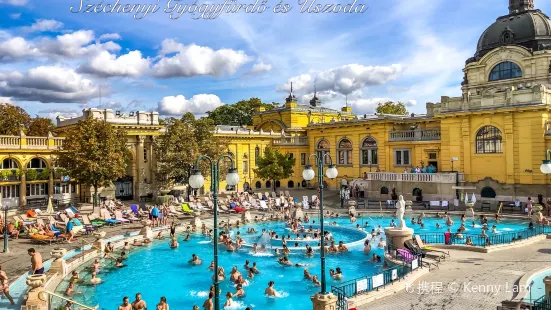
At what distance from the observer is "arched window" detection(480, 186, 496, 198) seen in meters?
33.5

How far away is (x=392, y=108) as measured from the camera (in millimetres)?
68312

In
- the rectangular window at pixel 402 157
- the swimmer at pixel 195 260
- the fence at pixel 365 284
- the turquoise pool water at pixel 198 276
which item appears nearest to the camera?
the fence at pixel 365 284

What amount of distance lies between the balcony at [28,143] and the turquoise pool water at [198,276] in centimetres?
1709

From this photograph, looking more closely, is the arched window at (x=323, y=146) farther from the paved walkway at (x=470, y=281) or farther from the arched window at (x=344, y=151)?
the paved walkway at (x=470, y=281)

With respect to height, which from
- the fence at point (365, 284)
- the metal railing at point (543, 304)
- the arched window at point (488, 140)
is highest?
the arched window at point (488, 140)

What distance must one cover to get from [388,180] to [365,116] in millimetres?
10533

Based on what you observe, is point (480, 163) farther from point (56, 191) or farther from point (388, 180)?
point (56, 191)

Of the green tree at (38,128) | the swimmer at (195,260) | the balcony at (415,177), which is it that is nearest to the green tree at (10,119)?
the green tree at (38,128)

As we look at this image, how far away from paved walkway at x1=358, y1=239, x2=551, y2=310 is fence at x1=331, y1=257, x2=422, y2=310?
552 millimetres

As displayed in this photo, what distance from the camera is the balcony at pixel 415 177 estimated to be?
114 feet

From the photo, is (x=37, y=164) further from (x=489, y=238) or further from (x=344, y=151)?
(x=489, y=238)

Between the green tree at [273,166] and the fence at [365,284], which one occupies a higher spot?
the green tree at [273,166]

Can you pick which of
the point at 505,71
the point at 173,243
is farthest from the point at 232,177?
the point at 505,71

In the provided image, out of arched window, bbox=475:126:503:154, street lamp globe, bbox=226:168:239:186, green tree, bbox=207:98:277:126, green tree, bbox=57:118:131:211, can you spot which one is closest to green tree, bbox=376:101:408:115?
green tree, bbox=207:98:277:126
